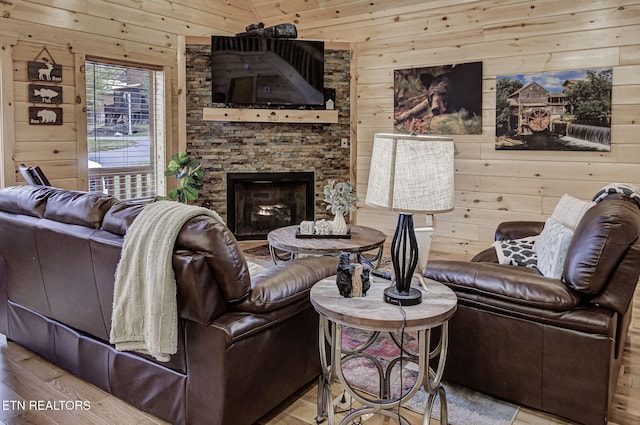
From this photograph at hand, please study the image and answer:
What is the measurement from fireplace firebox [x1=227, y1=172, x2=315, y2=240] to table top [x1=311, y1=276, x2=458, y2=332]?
4124mm

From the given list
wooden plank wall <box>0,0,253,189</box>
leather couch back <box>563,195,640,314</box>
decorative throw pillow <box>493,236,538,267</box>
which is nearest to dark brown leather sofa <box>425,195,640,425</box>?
leather couch back <box>563,195,640,314</box>

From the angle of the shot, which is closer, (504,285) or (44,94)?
(504,285)

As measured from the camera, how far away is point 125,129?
5.91 m

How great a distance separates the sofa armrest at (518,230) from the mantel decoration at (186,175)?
3.36 m

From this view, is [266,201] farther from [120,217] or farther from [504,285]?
[504,285]

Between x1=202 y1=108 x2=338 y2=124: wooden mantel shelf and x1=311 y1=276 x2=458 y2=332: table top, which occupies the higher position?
x1=202 y1=108 x2=338 y2=124: wooden mantel shelf

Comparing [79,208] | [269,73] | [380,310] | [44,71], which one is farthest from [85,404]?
[269,73]

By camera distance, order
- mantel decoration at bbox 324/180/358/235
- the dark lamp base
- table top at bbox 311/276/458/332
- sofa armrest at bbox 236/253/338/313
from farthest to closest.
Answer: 1. mantel decoration at bbox 324/180/358/235
2. sofa armrest at bbox 236/253/338/313
3. the dark lamp base
4. table top at bbox 311/276/458/332

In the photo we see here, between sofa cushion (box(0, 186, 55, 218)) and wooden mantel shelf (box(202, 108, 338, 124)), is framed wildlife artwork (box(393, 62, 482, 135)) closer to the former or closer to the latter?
wooden mantel shelf (box(202, 108, 338, 124))

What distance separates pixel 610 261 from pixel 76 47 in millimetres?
5280

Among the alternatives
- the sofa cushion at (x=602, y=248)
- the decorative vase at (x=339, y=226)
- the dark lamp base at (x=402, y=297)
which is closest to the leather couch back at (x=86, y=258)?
the dark lamp base at (x=402, y=297)

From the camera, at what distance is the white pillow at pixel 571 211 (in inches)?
116

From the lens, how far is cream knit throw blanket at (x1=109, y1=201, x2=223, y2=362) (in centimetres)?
205

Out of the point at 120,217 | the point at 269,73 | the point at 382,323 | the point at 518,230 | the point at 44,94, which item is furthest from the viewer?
the point at 269,73
